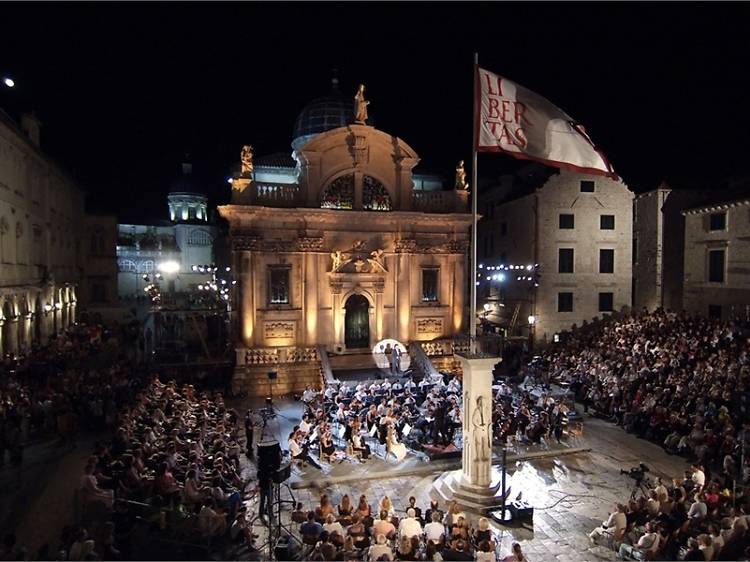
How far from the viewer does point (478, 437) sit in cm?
1318

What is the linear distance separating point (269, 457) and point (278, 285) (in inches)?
651

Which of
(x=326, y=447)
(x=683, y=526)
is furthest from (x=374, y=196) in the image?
(x=683, y=526)

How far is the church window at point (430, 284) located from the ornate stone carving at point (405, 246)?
172cm

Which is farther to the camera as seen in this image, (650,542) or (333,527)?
(333,527)

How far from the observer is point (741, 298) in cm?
2745

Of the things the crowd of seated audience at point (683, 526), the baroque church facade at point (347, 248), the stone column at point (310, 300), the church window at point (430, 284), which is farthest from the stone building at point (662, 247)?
the crowd of seated audience at point (683, 526)

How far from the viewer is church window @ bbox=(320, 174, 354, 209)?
27.6m

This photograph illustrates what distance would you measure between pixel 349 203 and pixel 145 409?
51.4 feet

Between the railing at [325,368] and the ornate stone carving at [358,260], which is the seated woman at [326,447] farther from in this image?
the ornate stone carving at [358,260]

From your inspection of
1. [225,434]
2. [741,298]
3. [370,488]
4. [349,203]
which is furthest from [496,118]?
[741,298]

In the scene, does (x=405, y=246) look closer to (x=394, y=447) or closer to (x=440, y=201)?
(x=440, y=201)

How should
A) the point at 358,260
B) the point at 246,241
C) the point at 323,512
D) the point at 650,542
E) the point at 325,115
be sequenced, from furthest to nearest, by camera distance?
the point at 325,115
the point at 358,260
the point at 246,241
the point at 323,512
the point at 650,542

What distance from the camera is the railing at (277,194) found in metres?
26.5

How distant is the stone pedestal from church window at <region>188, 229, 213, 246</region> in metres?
53.6
